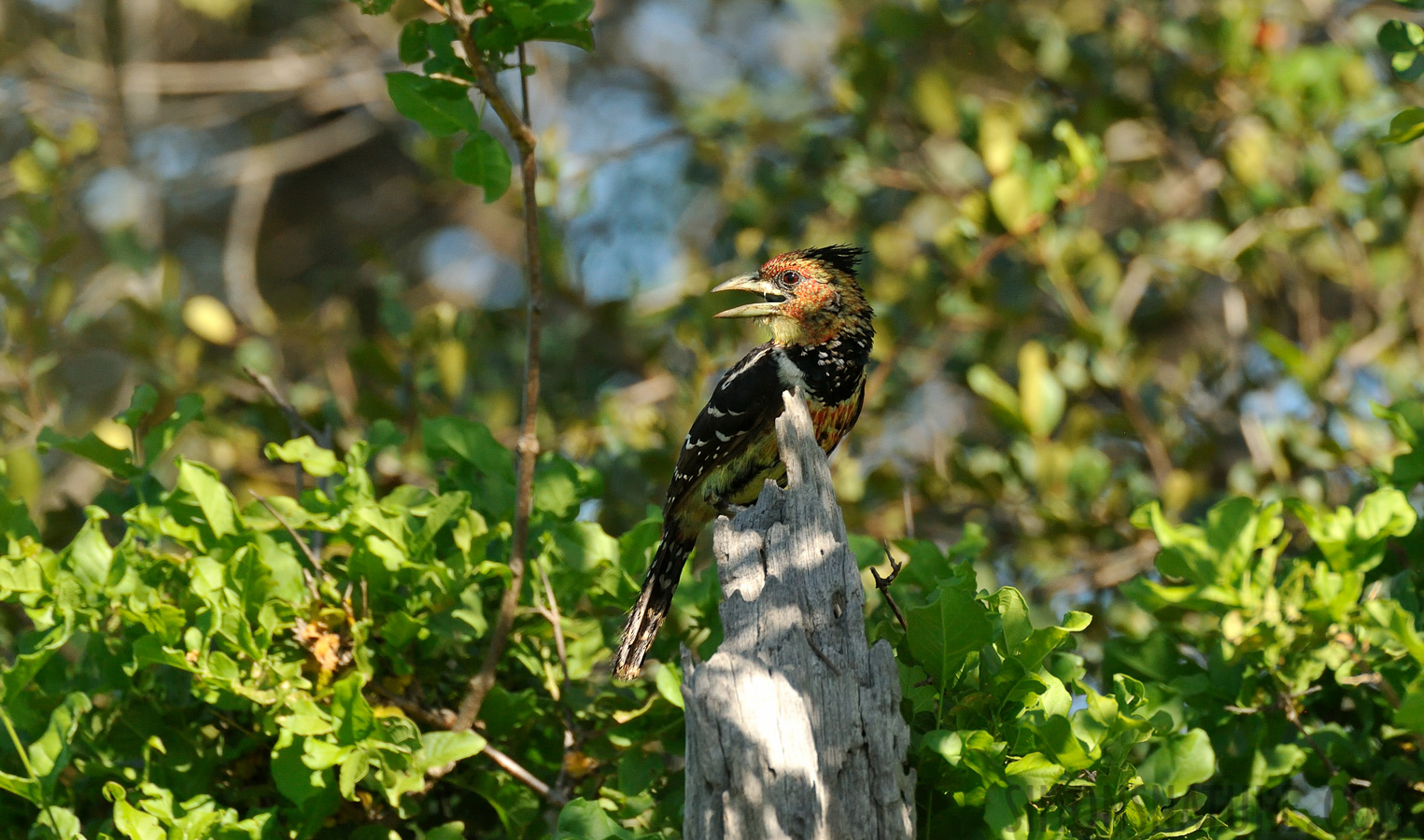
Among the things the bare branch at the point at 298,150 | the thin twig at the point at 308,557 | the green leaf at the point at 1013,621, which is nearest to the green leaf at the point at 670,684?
the green leaf at the point at 1013,621

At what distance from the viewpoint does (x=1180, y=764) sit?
92.2 inches

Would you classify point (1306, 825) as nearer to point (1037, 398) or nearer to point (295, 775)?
point (295, 775)

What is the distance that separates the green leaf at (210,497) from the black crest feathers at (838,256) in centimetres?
208

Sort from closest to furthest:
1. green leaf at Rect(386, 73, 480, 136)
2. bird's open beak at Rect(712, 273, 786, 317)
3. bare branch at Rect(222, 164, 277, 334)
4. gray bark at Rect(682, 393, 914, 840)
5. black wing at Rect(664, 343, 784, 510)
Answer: gray bark at Rect(682, 393, 914, 840), green leaf at Rect(386, 73, 480, 136), black wing at Rect(664, 343, 784, 510), bird's open beak at Rect(712, 273, 786, 317), bare branch at Rect(222, 164, 277, 334)

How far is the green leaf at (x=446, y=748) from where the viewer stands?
244 cm

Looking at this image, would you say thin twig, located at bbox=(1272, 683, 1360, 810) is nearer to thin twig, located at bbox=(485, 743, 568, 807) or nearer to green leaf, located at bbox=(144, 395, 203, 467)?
thin twig, located at bbox=(485, 743, 568, 807)

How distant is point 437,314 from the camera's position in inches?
193

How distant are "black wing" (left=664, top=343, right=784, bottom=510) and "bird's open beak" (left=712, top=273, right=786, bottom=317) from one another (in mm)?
143

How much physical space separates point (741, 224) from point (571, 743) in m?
3.30

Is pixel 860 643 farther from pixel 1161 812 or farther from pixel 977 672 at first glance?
pixel 1161 812

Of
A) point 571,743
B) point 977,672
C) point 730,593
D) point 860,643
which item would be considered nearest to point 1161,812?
point 977,672

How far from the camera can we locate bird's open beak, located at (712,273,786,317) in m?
3.91

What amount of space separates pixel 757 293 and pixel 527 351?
178cm

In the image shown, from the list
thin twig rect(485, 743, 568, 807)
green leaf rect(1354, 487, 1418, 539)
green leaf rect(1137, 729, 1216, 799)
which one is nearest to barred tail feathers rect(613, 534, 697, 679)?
thin twig rect(485, 743, 568, 807)
